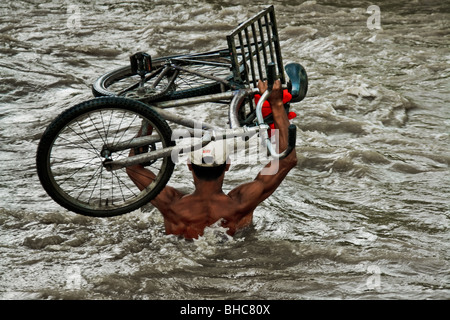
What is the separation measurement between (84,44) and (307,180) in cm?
506

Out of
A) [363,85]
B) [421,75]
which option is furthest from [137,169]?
[421,75]

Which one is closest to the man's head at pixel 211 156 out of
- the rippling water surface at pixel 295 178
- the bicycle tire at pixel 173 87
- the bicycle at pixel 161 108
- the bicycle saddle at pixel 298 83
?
the bicycle at pixel 161 108

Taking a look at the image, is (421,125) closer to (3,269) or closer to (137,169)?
(137,169)

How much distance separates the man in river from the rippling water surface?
0.57ft

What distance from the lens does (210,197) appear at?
4418mm

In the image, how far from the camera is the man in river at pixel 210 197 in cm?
418

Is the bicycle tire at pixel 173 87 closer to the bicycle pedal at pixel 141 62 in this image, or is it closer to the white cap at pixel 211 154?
the bicycle pedal at pixel 141 62

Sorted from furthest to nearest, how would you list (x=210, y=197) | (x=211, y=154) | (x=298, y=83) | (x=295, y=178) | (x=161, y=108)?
(x=295, y=178)
(x=210, y=197)
(x=298, y=83)
(x=211, y=154)
(x=161, y=108)

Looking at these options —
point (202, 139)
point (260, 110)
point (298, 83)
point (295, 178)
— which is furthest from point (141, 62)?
point (295, 178)

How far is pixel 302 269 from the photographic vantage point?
4.50 metres

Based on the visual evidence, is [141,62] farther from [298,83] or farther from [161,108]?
[298,83]

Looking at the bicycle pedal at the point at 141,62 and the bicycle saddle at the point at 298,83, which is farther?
the bicycle saddle at the point at 298,83

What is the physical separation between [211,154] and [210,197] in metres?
0.49

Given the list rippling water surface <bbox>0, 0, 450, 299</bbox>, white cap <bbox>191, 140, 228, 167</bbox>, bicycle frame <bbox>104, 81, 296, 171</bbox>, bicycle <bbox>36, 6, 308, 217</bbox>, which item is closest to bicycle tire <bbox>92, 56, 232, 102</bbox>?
bicycle <bbox>36, 6, 308, 217</bbox>
